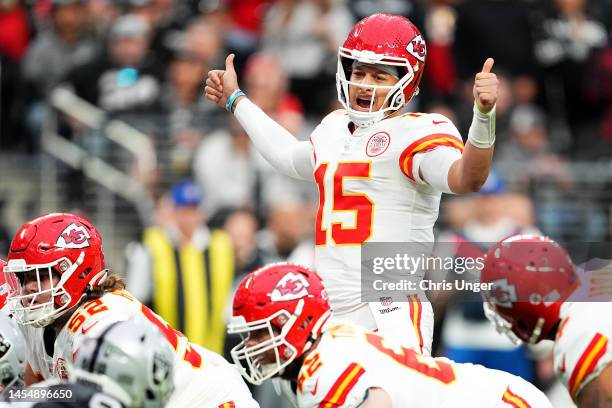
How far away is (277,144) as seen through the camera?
25.4 ft

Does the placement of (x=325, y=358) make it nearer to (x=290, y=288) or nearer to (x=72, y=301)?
(x=290, y=288)

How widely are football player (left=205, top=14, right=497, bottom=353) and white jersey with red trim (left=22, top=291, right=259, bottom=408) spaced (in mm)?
665

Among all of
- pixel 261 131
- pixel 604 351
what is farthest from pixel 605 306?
pixel 261 131

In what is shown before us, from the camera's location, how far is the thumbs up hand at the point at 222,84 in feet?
25.9

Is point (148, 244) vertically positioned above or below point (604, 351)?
below

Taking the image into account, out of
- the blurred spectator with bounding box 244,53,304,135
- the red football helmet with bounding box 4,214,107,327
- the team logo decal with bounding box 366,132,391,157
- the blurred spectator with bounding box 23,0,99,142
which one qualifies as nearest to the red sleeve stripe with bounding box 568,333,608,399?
the team logo decal with bounding box 366,132,391,157

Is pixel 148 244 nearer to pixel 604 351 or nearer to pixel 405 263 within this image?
pixel 405 263

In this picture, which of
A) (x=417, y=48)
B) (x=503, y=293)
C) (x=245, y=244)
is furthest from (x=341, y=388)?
(x=245, y=244)

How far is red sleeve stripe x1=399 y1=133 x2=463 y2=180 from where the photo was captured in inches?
273

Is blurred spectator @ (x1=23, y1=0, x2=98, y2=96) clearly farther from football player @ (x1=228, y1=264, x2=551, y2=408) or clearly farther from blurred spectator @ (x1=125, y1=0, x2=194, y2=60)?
football player @ (x1=228, y1=264, x2=551, y2=408)

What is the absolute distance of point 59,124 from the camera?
44.6 ft

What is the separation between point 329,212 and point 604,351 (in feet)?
5.21

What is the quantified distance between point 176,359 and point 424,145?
5.21ft

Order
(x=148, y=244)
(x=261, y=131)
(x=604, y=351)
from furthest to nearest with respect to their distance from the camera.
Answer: (x=148, y=244), (x=261, y=131), (x=604, y=351)
